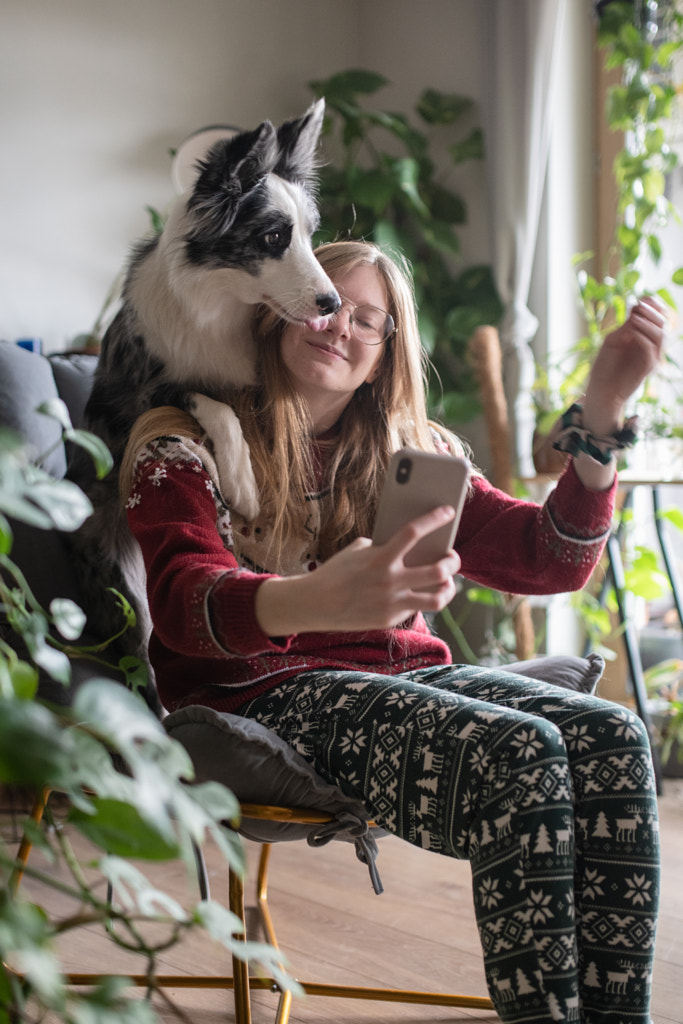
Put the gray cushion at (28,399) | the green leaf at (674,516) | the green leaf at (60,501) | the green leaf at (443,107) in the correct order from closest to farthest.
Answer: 1. the green leaf at (60,501)
2. the gray cushion at (28,399)
3. the green leaf at (674,516)
4. the green leaf at (443,107)

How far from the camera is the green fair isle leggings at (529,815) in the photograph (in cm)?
91

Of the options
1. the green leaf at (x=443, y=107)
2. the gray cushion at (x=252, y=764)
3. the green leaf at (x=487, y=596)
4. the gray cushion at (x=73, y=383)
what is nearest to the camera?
the gray cushion at (x=252, y=764)

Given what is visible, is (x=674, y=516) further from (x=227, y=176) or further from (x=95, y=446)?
(x=95, y=446)

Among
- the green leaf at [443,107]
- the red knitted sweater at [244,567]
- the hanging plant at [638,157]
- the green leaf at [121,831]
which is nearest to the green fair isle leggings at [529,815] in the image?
the red knitted sweater at [244,567]

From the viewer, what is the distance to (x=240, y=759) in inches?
40.0

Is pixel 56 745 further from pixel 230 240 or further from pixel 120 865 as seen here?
pixel 230 240

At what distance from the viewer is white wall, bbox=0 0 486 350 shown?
256 centimetres

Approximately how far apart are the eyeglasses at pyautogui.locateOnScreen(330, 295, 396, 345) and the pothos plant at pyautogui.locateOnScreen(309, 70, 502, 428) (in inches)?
59.1

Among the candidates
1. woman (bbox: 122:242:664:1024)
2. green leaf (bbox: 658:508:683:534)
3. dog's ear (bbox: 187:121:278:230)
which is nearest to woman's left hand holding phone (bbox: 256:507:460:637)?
woman (bbox: 122:242:664:1024)

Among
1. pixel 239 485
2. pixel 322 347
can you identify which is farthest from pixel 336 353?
pixel 239 485

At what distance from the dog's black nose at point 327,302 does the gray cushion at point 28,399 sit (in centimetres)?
52

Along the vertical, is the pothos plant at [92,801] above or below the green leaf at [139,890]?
above

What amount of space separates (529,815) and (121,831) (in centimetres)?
61

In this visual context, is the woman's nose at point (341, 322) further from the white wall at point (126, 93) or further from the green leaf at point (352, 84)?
the green leaf at point (352, 84)
